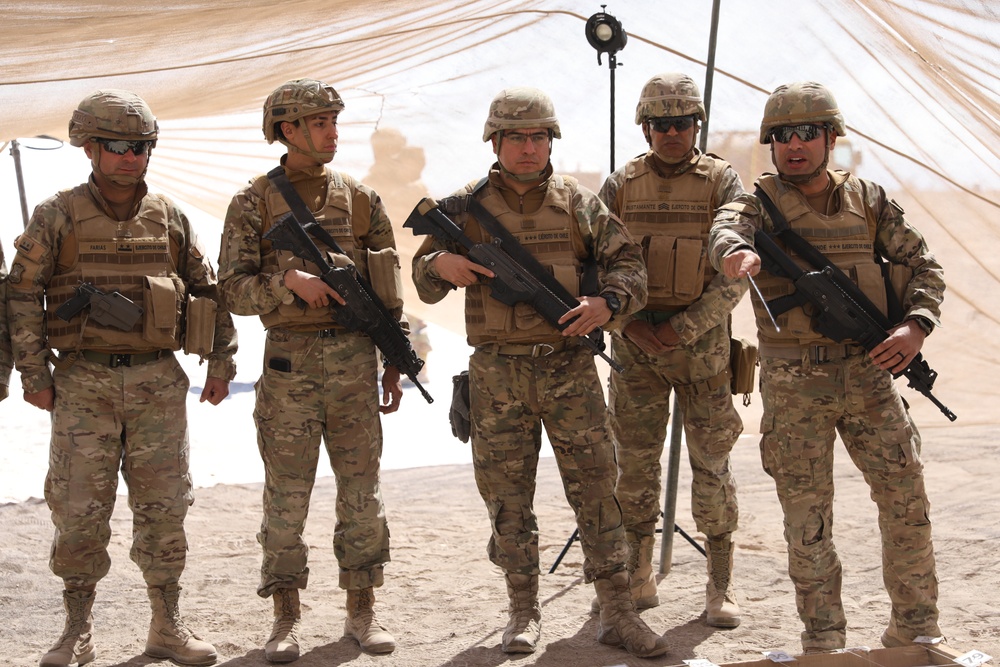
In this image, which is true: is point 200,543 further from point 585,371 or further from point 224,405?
point 224,405

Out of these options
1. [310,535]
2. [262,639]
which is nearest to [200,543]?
[310,535]

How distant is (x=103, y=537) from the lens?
14.7 feet

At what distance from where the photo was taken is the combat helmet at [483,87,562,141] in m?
4.36

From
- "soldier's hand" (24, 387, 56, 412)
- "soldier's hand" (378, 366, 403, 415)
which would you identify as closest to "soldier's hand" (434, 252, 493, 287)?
"soldier's hand" (378, 366, 403, 415)

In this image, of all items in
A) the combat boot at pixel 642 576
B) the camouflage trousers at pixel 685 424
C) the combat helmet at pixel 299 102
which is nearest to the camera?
the combat helmet at pixel 299 102

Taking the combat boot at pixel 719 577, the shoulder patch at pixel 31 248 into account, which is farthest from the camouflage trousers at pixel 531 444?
the shoulder patch at pixel 31 248

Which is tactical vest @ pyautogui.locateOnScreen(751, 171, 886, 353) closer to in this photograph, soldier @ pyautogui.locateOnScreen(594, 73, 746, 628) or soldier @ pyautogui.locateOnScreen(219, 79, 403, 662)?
soldier @ pyautogui.locateOnScreen(594, 73, 746, 628)

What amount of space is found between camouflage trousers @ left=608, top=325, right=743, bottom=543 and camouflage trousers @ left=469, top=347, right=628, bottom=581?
351 mm

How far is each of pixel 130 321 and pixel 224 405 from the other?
7066mm

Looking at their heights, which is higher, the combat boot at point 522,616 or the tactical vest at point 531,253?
the tactical vest at point 531,253

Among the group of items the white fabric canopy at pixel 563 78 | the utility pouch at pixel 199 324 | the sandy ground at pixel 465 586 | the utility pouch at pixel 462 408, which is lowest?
the sandy ground at pixel 465 586

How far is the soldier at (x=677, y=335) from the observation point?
15.6 feet

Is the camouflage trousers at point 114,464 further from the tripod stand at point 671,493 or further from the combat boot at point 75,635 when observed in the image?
the tripod stand at point 671,493

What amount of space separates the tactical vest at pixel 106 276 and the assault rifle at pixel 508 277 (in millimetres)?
1022
